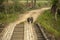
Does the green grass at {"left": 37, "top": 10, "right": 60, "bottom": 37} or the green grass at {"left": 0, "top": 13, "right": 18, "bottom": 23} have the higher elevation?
the green grass at {"left": 0, "top": 13, "right": 18, "bottom": 23}

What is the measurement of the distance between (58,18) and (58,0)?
8.88ft

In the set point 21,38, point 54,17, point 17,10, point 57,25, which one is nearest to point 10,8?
point 17,10

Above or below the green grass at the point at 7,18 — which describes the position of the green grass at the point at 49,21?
below

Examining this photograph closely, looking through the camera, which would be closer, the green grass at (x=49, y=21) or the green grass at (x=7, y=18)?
the green grass at (x=49, y=21)

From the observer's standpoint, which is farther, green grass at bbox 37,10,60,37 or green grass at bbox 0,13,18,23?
green grass at bbox 0,13,18,23

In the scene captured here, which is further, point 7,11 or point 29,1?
point 29,1

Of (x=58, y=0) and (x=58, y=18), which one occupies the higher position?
(x=58, y=0)

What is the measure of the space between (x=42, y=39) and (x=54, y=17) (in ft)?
46.2

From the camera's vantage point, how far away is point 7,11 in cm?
3334

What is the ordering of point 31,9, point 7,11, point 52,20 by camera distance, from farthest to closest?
point 31,9 < point 7,11 < point 52,20

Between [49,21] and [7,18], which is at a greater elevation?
[7,18]

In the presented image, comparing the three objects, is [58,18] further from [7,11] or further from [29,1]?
[29,1]

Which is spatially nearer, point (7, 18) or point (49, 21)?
point (49, 21)

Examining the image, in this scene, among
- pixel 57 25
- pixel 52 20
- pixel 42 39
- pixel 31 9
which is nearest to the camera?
pixel 42 39
